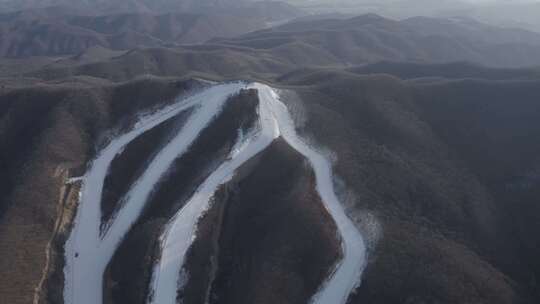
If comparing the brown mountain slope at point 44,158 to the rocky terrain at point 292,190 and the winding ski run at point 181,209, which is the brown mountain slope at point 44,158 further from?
the winding ski run at point 181,209

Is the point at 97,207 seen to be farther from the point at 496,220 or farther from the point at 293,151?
the point at 496,220

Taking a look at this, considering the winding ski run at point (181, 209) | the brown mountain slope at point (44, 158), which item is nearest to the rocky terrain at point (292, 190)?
the brown mountain slope at point (44, 158)

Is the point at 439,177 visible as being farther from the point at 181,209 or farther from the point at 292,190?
the point at 181,209

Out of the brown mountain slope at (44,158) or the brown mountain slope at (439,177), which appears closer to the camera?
the brown mountain slope at (439,177)

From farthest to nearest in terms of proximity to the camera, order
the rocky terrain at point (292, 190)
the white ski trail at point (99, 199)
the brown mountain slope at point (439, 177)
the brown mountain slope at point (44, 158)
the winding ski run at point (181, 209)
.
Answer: the brown mountain slope at point (44, 158) → the white ski trail at point (99, 199) → the winding ski run at point (181, 209) → the rocky terrain at point (292, 190) → the brown mountain slope at point (439, 177)

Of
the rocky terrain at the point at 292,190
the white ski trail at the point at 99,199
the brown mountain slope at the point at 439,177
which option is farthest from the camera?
the white ski trail at the point at 99,199

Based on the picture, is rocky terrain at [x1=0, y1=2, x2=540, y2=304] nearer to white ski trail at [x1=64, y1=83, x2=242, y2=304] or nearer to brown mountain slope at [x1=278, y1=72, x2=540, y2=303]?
brown mountain slope at [x1=278, y1=72, x2=540, y2=303]

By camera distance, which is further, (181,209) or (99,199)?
(99,199)

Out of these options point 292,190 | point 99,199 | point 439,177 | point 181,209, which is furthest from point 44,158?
point 439,177
